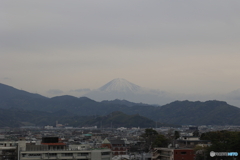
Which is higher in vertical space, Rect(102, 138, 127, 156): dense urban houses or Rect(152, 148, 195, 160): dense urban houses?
Rect(102, 138, 127, 156): dense urban houses

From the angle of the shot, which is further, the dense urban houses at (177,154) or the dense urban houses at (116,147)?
the dense urban houses at (116,147)

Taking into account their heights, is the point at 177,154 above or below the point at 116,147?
below

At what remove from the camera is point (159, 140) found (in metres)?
94.6

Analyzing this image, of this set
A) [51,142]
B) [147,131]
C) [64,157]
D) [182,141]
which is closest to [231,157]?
[64,157]

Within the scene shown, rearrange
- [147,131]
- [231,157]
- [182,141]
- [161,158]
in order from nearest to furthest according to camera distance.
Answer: [231,157] < [161,158] < [182,141] < [147,131]

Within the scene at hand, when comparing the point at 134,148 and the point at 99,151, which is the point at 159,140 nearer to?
the point at 134,148

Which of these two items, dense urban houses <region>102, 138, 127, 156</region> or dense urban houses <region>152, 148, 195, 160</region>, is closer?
dense urban houses <region>152, 148, 195, 160</region>

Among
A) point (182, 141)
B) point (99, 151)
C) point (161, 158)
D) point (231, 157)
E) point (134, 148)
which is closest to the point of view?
point (231, 157)

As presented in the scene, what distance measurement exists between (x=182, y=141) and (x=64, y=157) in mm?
42246

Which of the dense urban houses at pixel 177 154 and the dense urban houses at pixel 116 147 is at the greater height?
the dense urban houses at pixel 116 147

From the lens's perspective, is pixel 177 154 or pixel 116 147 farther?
pixel 116 147

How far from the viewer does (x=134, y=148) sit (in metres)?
106

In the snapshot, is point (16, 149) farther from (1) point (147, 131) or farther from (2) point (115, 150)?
(1) point (147, 131)

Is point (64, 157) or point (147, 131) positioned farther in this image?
point (147, 131)
